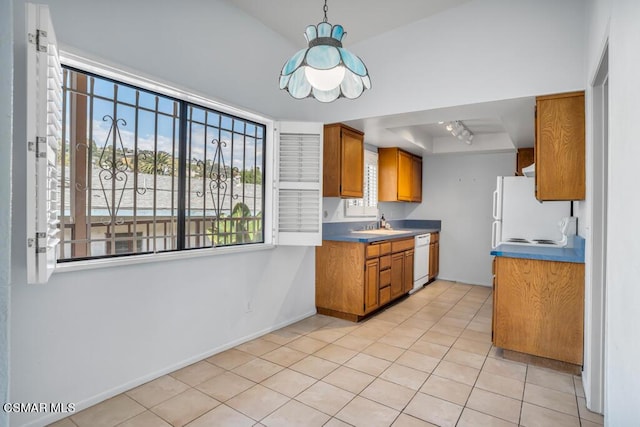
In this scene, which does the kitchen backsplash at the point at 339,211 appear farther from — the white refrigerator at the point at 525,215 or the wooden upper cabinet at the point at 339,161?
the white refrigerator at the point at 525,215

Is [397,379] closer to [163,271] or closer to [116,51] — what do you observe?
[163,271]

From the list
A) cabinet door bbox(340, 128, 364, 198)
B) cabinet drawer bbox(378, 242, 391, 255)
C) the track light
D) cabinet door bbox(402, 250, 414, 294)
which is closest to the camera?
cabinet door bbox(340, 128, 364, 198)

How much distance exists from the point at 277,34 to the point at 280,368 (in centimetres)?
322

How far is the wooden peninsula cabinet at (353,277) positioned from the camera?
388 centimetres

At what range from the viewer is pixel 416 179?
247 inches

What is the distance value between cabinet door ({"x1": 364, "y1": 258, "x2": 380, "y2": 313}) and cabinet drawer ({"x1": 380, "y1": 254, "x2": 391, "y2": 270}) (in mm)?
107

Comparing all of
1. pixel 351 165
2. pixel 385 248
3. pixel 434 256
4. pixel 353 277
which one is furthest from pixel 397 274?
pixel 434 256

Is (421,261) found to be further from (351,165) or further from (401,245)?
(351,165)

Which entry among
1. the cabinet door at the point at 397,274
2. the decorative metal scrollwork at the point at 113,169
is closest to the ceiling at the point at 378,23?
the decorative metal scrollwork at the point at 113,169

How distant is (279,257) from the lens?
3664 millimetres

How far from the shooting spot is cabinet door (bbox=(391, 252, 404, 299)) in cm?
452

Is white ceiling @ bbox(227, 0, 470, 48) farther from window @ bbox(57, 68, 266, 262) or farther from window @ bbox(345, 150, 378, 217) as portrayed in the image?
window @ bbox(345, 150, 378, 217)

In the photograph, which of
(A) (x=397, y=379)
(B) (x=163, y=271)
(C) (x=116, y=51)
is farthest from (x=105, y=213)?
(A) (x=397, y=379)

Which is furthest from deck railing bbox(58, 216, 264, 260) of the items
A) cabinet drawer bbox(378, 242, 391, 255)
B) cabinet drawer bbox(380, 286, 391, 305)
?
cabinet drawer bbox(380, 286, 391, 305)
